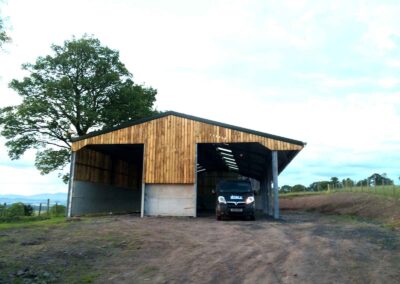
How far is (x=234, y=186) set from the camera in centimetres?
2116

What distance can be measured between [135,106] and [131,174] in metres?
5.96

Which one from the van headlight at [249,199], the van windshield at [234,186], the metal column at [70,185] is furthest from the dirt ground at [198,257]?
the metal column at [70,185]

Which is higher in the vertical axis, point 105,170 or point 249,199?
point 105,170

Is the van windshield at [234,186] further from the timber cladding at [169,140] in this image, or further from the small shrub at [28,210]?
the small shrub at [28,210]

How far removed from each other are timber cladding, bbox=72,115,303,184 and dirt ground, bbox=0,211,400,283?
8.17 meters

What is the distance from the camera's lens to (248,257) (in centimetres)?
999

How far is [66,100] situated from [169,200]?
15500 mm

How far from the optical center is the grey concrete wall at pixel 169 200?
22.4 m

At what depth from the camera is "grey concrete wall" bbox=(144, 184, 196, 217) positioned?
22438mm

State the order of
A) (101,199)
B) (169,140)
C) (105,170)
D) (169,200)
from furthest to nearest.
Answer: (105,170), (101,199), (169,140), (169,200)

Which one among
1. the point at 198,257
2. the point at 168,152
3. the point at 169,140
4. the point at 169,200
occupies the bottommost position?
the point at 198,257

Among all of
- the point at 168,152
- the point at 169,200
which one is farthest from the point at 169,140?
the point at 169,200

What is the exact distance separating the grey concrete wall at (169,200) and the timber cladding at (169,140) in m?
0.43

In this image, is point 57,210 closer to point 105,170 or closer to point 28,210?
point 28,210
